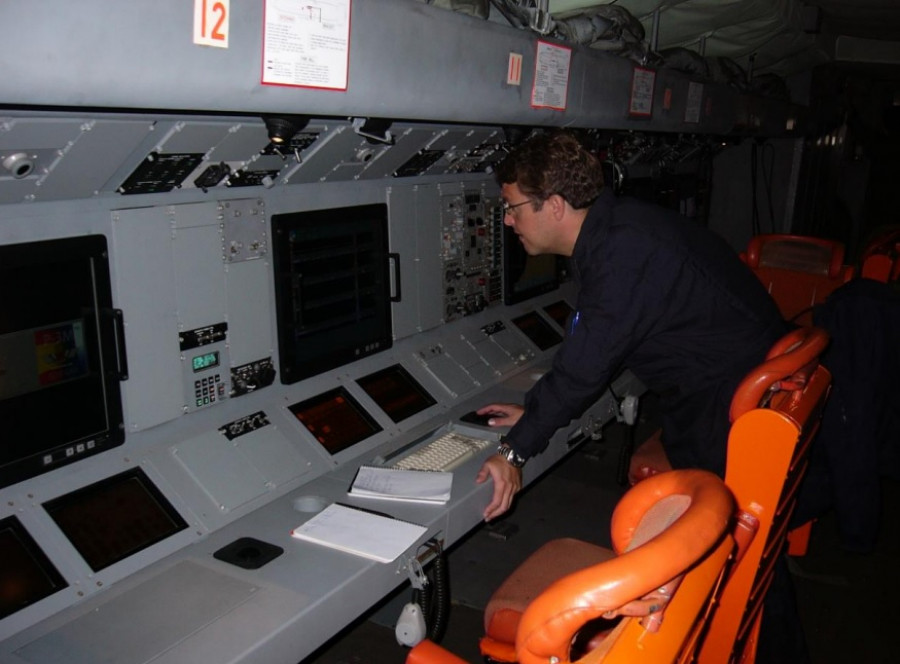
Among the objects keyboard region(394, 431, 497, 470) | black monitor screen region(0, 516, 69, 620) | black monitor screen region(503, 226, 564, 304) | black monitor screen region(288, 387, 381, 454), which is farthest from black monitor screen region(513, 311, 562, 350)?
black monitor screen region(0, 516, 69, 620)

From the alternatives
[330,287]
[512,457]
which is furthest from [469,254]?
[512,457]

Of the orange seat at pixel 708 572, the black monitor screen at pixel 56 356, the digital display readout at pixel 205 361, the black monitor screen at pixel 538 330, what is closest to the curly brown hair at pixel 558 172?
the orange seat at pixel 708 572

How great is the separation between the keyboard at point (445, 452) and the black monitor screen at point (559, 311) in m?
1.59

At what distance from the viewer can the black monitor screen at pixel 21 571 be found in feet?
5.57

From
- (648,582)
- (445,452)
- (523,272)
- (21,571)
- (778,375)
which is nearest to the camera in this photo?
(648,582)

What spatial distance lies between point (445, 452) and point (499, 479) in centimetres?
33

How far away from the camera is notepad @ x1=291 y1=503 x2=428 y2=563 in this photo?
1.97 m

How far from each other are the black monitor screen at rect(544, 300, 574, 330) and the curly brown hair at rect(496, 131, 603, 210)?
190 cm

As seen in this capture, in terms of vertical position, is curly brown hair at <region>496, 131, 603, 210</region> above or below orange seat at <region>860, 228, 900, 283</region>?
above

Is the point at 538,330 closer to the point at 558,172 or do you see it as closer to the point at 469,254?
the point at 469,254

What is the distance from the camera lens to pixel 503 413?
2838 mm

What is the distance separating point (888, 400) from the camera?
249 centimetres

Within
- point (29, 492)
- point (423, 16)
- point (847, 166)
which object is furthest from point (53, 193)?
point (847, 166)

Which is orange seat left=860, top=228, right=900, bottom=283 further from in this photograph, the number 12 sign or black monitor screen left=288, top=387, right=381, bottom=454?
the number 12 sign
